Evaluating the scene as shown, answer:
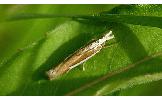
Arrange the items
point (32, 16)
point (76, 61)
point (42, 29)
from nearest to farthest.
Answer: point (32, 16)
point (76, 61)
point (42, 29)

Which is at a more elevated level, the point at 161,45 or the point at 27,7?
the point at 27,7

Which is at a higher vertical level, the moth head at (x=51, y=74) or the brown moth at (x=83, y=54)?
the brown moth at (x=83, y=54)

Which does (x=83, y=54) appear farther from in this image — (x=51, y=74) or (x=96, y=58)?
(x=51, y=74)

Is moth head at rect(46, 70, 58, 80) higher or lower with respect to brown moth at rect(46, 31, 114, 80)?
lower

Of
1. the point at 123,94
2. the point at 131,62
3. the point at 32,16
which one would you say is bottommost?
the point at 123,94

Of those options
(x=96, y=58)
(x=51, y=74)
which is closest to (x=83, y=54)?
(x=96, y=58)

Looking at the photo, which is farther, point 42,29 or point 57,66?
point 42,29

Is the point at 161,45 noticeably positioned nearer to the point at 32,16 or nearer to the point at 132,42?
the point at 132,42

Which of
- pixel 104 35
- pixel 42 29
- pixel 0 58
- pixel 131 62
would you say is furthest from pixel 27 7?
pixel 131 62
